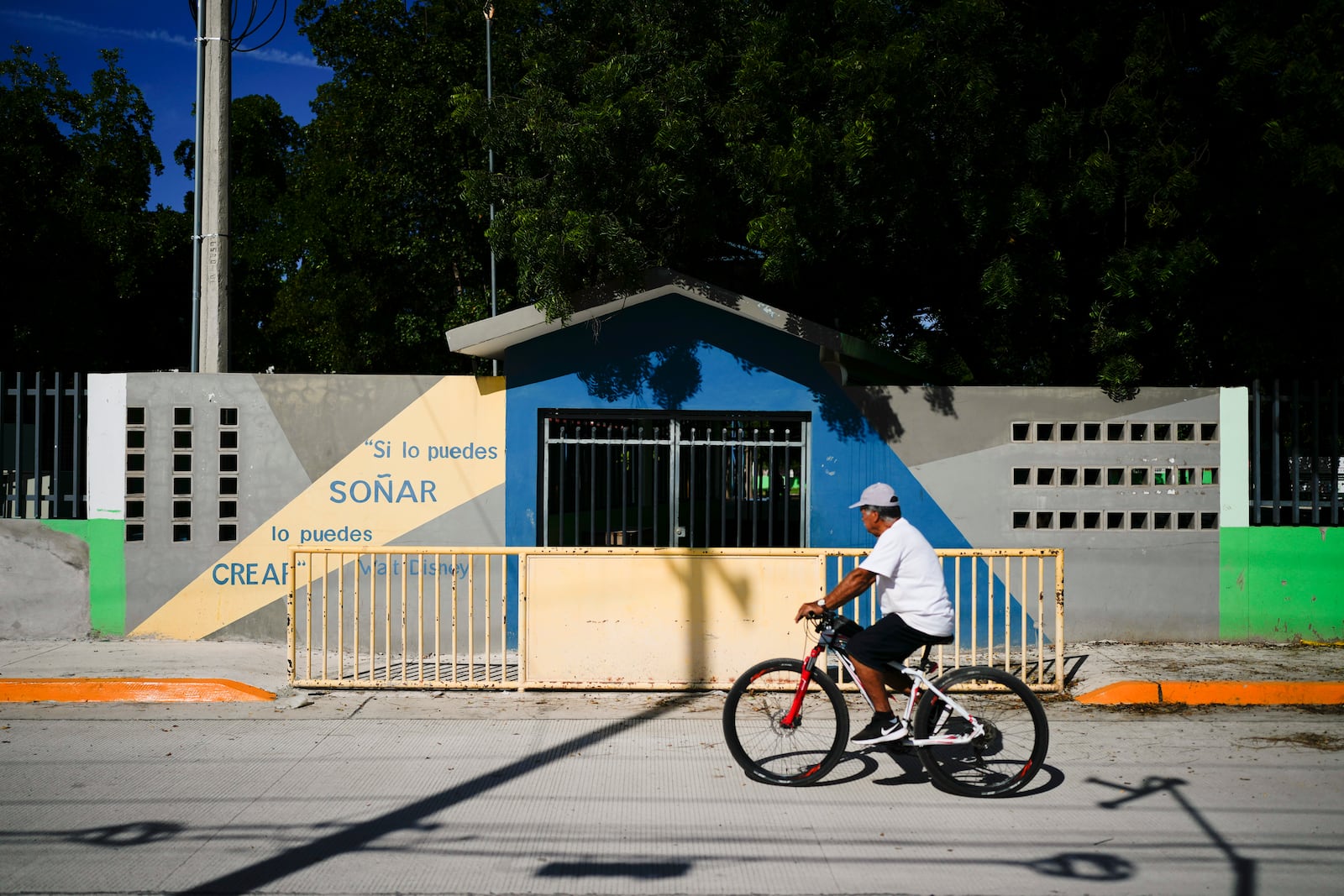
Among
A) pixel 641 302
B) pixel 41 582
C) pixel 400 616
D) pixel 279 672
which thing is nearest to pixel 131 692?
pixel 279 672

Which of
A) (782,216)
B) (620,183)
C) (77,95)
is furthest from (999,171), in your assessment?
(77,95)

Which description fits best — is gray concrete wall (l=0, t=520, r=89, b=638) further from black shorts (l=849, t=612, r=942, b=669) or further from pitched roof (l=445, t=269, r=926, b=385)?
black shorts (l=849, t=612, r=942, b=669)

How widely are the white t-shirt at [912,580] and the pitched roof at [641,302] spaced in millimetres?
3969

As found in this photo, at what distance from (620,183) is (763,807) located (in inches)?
267

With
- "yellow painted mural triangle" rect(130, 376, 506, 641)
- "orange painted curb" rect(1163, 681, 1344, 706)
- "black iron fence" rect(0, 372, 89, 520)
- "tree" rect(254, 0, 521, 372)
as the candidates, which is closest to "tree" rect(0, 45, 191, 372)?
"tree" rect(254, 0, 521, 372)

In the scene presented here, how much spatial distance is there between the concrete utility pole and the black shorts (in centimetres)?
Result: 701

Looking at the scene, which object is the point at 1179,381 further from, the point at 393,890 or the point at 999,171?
the point at 393,890

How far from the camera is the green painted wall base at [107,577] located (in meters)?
9.72

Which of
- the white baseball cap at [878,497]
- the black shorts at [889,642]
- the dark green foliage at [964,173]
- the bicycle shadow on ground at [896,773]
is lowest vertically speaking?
the bicycle shadow on ground at [896,773]

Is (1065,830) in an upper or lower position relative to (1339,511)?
lower

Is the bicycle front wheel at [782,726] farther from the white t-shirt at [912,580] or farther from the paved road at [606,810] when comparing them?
the white t-shirt at [912,580]

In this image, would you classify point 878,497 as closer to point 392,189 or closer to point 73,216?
point 392,189

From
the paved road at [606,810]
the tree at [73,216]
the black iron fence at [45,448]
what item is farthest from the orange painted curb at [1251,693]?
the tree at [73,216]

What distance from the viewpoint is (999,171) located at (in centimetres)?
1075
